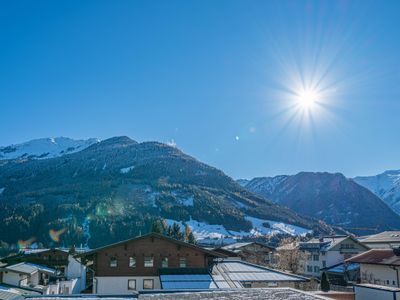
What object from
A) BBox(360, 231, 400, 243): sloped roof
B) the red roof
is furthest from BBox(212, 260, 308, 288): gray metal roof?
BBox(360, 231, 400, 243): sloped roof

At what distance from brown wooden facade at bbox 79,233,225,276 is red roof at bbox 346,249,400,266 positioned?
63.6ft

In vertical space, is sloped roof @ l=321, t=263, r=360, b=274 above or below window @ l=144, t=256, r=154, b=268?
below

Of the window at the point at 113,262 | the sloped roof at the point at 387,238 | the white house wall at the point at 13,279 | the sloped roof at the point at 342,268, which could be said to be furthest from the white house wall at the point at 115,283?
the sloped roof at the point at 387,238

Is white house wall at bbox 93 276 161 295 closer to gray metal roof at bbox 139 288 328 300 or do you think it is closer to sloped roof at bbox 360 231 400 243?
gray metal roof at bbox 139 288 328 300

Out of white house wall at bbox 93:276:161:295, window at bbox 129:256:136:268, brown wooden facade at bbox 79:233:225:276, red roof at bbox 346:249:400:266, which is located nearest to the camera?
white house wall at bbox 93:276:161:295

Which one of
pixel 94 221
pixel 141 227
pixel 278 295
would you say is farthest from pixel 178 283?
pixel 94 221

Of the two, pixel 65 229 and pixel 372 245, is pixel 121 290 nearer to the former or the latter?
pixel 372 245

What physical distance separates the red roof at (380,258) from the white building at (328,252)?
2653cm

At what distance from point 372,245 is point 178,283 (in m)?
58.8

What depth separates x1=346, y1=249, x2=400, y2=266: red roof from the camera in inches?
1656

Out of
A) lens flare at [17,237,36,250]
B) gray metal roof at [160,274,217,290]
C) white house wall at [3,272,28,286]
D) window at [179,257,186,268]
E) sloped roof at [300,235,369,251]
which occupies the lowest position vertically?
white house wall at [3,272,28,286]

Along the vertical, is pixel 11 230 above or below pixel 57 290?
above

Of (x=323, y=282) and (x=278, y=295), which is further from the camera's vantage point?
(x=323, y=282)

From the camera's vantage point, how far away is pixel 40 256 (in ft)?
234
